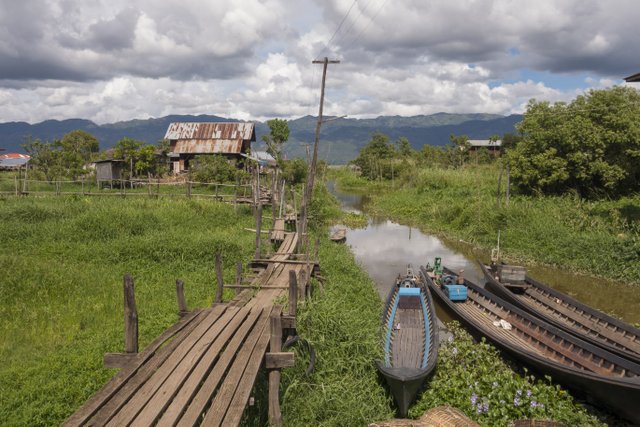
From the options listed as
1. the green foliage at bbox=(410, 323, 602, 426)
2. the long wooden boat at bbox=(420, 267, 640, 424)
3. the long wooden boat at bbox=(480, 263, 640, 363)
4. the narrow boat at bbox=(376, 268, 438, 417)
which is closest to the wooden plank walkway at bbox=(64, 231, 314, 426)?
the narrow boat at bbox=(376, 268, 438, 417)

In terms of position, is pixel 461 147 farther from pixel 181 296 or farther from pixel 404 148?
pixel 181 296

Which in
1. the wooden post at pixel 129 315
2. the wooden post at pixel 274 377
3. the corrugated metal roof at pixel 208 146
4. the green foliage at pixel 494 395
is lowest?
the green foliage at pixel 494 395

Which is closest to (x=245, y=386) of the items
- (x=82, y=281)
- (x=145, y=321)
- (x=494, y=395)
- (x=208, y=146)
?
(x=494, y=395)

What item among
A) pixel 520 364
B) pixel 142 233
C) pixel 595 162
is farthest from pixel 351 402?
pixel 595 162

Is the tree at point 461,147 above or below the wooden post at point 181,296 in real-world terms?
above

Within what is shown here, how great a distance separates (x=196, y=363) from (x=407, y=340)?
5.76 meters

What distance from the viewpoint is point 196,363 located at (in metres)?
4.91

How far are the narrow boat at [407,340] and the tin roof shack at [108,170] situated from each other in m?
24.2

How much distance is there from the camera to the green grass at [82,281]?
6988mm

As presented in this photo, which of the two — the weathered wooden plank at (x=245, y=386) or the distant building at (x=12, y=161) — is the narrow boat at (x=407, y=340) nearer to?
the weathered wooden plank at (x=245, y=386)

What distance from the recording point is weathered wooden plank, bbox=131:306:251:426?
393 centimetres

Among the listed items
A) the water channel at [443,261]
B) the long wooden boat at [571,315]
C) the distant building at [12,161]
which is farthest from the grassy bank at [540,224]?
the distant building at [12,161]

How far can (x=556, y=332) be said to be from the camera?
909 cm

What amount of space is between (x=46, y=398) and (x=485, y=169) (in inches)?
1463
